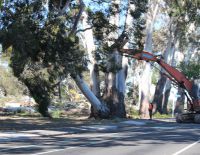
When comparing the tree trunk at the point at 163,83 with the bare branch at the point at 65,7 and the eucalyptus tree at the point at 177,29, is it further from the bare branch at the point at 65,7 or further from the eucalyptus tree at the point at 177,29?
the bare branch at the point at 65,7

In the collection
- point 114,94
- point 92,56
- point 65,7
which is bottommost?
point 114,94

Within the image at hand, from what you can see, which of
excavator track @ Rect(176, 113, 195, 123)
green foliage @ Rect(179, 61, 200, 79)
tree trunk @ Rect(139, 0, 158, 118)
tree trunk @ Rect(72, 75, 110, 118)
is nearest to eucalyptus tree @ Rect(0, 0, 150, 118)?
tree trunk @ Rect(72, 75, 110, 118)

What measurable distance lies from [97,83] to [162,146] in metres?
25.1

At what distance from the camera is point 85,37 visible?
140ft

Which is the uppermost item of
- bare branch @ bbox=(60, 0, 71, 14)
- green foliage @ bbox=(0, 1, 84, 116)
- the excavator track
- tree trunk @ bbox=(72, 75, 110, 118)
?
bare branch @ bbox=(60, 0, 71, 14)

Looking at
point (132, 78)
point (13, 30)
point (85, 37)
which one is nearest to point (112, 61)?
point (85, 37)

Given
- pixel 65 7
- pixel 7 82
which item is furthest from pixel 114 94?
pixel 7 82

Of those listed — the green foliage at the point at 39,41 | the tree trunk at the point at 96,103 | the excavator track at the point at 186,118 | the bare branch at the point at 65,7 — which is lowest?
the excavator track at the point at 186,118

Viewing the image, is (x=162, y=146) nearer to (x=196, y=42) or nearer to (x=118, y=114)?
(x=118, y=114)

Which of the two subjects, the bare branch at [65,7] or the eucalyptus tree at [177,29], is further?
the eucalyptus tree at [177,29]

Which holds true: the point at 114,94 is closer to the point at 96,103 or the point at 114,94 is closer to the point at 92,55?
the point at 96,103

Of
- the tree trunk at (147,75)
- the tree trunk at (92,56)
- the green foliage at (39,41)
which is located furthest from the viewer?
the tree trunk at (147,75)

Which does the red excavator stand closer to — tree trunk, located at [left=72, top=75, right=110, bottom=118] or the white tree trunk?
the white tree trunk

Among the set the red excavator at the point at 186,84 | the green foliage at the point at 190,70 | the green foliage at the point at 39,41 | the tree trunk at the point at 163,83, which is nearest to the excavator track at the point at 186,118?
the red excavator at the point at 186,84
